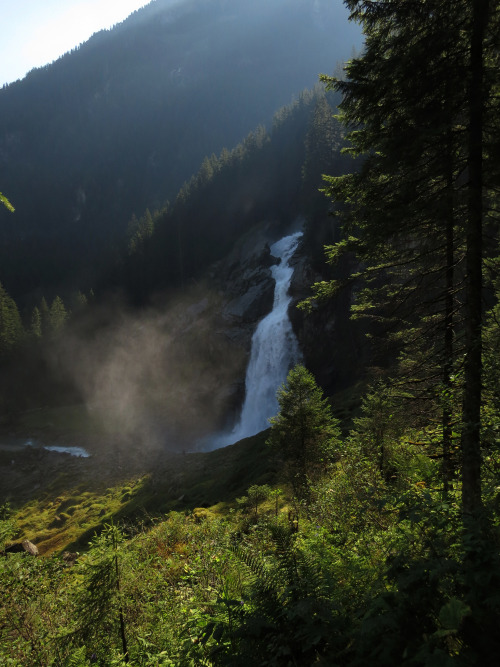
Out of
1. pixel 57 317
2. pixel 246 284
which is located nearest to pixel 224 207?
pixel 246 284

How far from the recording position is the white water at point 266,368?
144ft

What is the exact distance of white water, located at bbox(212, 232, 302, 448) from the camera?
144 feet

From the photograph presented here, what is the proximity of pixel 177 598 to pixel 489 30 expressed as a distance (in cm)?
1166

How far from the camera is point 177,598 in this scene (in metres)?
6.83

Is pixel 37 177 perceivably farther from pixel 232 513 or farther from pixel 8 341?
pixel 232 513

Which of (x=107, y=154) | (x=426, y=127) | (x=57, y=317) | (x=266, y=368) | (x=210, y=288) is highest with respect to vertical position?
(x=107, y=154)

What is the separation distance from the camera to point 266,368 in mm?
45906

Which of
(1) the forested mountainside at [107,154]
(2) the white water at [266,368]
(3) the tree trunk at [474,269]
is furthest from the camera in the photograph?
(1) the forested mountainside at [107,154]

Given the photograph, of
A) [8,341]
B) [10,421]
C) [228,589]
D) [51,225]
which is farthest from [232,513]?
[51,225]

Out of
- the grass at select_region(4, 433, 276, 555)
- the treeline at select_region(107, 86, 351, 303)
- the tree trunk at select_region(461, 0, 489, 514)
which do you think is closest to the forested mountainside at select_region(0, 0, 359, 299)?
the treeline at select_region(107, 86, 351, 303)

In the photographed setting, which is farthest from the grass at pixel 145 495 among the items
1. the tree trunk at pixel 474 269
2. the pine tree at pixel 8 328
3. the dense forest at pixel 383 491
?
the pine tree at pixel 8 328

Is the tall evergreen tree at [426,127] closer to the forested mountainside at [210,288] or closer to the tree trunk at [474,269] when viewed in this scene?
the tree trunk at [474,269]

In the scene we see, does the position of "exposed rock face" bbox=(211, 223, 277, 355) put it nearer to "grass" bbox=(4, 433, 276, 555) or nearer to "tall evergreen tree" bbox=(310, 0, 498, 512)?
"grass" bbox=(4, 433, 276, 555)

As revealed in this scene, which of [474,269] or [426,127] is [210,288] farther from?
[474,269]
